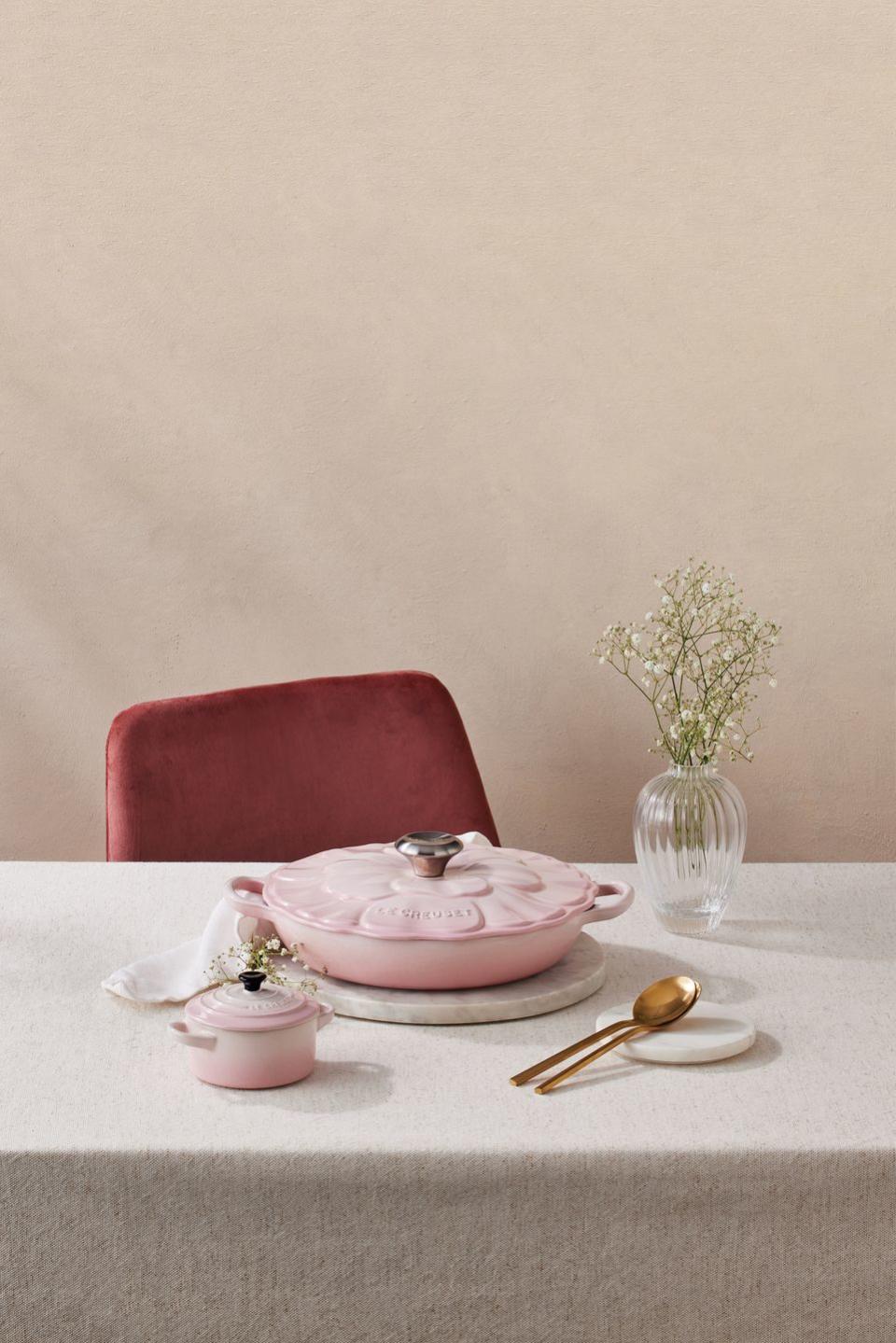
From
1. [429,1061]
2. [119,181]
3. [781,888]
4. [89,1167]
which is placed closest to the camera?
[89,1167]

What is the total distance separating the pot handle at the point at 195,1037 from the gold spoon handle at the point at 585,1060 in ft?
0.69

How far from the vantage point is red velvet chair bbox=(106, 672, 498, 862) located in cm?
176

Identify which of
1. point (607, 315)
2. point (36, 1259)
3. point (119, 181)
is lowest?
point (36, 1259)

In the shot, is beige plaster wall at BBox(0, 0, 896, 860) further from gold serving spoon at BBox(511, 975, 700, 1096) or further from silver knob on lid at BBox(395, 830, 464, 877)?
gold serving spoon at BBox(511, 975, 700, 1096)

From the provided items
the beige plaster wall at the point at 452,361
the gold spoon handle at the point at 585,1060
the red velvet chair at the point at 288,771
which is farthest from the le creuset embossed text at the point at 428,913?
the beige plaster wall at the point at 452,361

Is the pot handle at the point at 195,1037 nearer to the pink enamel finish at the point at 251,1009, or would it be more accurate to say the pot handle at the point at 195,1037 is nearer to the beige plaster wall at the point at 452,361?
the pink enamel finish at the point at 251,1009

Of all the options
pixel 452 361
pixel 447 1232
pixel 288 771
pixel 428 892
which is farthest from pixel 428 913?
pixel 452 361

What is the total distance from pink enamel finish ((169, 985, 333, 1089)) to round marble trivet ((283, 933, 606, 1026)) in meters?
0.11

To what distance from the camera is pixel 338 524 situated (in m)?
2.32

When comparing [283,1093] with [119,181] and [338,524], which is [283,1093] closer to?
[338,524]

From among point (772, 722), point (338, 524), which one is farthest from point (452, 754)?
point (772, 722)

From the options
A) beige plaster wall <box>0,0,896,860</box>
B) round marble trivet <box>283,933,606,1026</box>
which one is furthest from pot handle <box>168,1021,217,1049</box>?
beige plaster wall <box>0,0,896,860</box>

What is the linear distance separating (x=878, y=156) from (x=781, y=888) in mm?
1524

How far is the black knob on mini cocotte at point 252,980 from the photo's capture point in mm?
843
